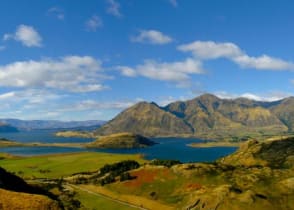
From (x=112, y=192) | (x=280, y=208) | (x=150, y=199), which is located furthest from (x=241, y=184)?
(x=112, y=192)

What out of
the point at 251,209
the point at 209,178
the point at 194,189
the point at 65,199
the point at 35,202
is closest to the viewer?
the point at 35,202

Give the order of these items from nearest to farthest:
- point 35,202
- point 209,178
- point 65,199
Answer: point 35,202 < point 65,199 < point 209,178

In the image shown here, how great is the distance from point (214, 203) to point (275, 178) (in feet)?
164

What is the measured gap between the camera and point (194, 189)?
18088cm

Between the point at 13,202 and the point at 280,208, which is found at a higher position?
the point at 13,202

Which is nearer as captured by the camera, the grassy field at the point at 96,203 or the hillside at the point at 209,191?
the hillside at the point at 209,191

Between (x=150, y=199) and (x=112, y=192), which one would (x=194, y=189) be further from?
(x=112, y=192)

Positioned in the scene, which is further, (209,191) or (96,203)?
(209,191)

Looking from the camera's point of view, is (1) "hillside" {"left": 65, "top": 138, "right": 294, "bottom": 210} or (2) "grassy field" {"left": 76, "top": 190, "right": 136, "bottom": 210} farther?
(2) "grassy field" {"left": 76, "top": 190, "right": 136, "bottom": 210}

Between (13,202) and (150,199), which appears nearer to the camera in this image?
(13,202)

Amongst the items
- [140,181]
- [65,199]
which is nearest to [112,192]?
[140,181]

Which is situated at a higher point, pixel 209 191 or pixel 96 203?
pixel 209 191

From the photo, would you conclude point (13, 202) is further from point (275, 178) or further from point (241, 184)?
point (275, 178)

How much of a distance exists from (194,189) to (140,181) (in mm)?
31023
